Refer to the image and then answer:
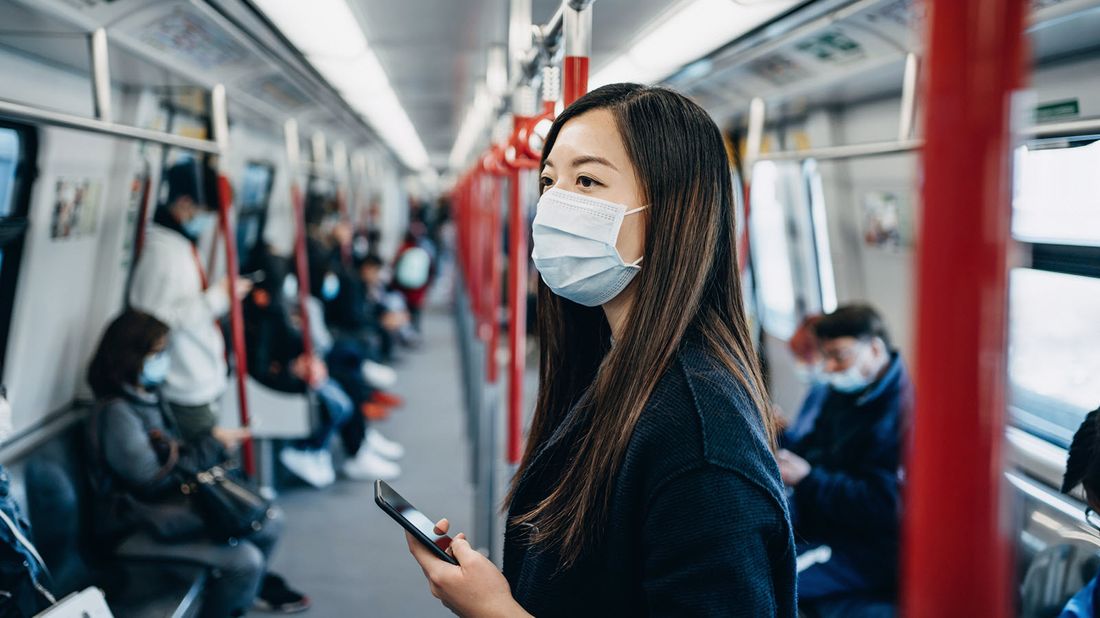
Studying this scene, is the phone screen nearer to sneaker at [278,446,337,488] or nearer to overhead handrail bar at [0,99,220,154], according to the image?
overhead handrail bar at [0,99,220,154]

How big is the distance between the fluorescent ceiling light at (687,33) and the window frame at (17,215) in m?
2.47

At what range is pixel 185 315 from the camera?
4508 millimetres

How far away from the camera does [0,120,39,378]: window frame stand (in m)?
3.46

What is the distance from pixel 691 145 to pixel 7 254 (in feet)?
11.3

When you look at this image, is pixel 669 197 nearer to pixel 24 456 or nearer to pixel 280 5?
pixel 280 5

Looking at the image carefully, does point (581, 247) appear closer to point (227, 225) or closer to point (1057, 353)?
point (1057, 353)

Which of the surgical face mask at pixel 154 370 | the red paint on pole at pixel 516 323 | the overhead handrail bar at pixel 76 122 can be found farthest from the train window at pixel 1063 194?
the surgical face mask at pixel 154 370

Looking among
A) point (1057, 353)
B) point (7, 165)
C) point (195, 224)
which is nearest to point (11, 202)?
point (7, 165)

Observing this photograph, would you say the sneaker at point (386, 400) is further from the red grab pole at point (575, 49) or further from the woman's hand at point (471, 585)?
the woman's hand at point (471, 585)

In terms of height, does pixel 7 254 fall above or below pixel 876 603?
above

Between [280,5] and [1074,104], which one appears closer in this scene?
[1074,104]

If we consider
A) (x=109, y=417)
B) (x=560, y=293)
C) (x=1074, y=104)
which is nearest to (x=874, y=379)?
(x=1074, y=104)

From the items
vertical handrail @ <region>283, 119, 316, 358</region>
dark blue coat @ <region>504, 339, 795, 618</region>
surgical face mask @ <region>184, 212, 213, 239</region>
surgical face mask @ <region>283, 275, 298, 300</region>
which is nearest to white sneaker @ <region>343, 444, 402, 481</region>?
vertical handrail @ <region>283, 119, 316, 358</region>

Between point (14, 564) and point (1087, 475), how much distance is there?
2.97 metres
